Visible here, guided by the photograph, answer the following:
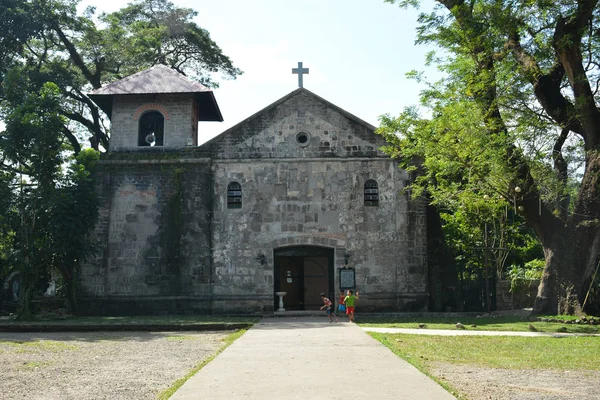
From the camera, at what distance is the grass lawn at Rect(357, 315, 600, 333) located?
15236 mm

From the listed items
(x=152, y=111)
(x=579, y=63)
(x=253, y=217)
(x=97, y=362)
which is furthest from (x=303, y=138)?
(x=97, y=362)

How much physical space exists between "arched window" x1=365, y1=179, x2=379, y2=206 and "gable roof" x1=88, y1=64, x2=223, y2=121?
7.01 m

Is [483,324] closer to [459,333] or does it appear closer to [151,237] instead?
[459,333]

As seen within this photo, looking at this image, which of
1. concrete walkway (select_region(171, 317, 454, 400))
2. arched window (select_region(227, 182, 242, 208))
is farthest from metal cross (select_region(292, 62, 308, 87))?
concrete walkway (select_region(171, 317, 454, 400))

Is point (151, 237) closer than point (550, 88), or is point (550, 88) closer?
point (550, 88)

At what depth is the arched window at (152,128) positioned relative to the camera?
2355 centimetres

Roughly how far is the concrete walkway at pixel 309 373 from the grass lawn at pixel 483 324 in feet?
14.4

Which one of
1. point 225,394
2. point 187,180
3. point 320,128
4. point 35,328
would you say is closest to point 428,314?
point 320,128

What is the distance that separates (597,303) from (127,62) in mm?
25517

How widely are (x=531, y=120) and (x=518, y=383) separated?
11.5m

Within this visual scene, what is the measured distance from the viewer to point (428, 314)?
20.8 meters

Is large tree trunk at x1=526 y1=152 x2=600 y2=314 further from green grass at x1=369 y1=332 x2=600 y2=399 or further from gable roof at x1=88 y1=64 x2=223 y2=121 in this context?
gable roof at x1=88 y1=64 x2=223 y2=121

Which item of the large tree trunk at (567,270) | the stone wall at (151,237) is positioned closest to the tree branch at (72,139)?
the stone wall at (151,237)

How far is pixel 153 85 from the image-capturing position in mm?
A: 23531
